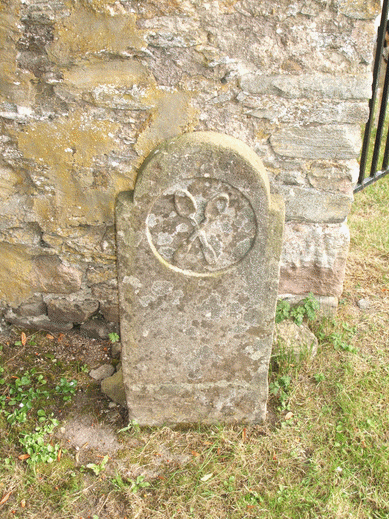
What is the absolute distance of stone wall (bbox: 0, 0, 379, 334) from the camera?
97.7 inches

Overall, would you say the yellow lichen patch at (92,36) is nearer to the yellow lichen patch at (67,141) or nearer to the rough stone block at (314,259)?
the yellow lichen patch at (67,141)

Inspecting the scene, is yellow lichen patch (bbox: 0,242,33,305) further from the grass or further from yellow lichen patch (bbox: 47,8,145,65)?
yellow lichen patch (bbox: 47,8,145,65)

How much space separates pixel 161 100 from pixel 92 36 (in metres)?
0.44

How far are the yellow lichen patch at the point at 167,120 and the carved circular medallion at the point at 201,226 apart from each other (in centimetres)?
69

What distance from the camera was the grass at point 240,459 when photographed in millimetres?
2361

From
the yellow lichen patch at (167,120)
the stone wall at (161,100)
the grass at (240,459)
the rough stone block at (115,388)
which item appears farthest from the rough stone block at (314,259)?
the rough stone block at (115,388)

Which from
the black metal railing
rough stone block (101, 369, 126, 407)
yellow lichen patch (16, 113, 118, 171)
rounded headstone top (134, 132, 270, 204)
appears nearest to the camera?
rounded headstone top (134, 132, 270, 204)

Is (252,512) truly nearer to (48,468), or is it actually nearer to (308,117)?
(48,468)

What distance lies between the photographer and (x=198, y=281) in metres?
2.31

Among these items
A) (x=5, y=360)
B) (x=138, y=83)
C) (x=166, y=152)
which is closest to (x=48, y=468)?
(x=5, y=360)

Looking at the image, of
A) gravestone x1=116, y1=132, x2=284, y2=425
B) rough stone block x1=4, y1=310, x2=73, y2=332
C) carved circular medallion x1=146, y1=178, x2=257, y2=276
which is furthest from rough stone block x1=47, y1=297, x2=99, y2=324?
carved circular medallion x1=146, y1=178, x2=257, y2=276

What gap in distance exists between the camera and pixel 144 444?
266 cm

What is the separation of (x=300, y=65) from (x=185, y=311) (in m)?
1.36

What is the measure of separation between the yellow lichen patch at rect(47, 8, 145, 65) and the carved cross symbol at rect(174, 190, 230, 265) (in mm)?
899
